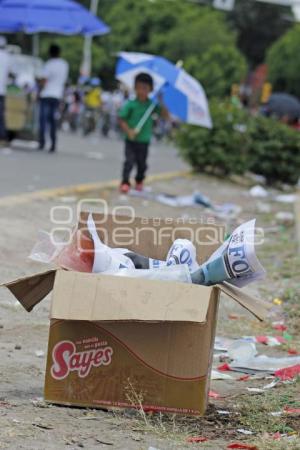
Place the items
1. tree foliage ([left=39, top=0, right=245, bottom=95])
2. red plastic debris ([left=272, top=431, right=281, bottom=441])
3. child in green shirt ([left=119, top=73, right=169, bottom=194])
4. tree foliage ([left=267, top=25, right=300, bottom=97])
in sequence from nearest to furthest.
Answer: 1. red plastic debris ([left=272, top=431, right=281, bottom=441])
2. child in green shirt ([left=119, top=73, right=169, bottom=194])
3. tree foliage ([left=39, top=0, right=245, bottom=95])
4. tree foliage ([left=267, top=25, right=300, bottom=97])

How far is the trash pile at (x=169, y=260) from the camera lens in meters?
4.38

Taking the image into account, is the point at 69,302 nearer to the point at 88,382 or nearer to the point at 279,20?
the point at 88,382

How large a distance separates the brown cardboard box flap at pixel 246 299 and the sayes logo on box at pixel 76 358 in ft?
1.85

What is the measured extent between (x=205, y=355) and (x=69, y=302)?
2.10ft

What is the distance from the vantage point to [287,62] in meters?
65.0

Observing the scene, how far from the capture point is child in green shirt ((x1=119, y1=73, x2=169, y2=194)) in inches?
484

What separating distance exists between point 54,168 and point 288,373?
1030cm

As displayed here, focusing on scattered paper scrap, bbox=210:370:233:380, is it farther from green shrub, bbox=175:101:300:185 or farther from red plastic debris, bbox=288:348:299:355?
green shrub, bbox=175:101:300:185

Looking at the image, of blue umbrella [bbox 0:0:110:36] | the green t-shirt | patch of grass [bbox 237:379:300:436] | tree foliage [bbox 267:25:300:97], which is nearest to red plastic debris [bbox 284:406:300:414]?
patch of grass [bbox 237:379:300:436]

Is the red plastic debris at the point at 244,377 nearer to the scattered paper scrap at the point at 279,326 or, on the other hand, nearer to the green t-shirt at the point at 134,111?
the scattered paper scrap at the point at 279,326

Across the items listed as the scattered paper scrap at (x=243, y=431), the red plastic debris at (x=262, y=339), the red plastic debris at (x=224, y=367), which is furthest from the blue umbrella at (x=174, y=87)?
the scattered paper scrap at (x=243, y=431)

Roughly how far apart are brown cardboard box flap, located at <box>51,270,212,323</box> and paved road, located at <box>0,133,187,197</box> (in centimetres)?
710

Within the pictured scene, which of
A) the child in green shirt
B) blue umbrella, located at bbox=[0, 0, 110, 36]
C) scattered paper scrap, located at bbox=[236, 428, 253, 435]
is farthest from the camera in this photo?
blue umbrella, located at bbox=[0, 0, 110, 36]

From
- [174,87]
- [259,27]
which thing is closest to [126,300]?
[174,87]
